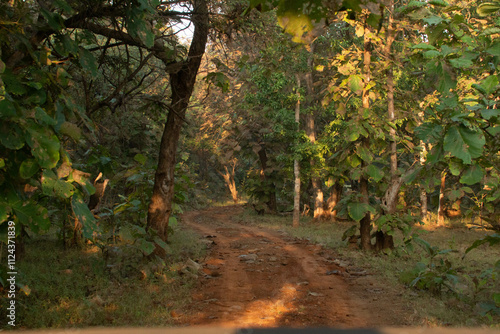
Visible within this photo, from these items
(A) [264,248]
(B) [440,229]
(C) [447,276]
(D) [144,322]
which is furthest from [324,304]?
(B) [440,229]

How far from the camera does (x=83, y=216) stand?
3428mm

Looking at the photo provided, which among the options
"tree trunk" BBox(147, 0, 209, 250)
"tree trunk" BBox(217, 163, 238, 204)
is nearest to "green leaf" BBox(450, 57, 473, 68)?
"tree trunk" BBox(147, 0, 209, 250)

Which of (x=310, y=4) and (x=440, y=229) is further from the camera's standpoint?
(x=440, y=229)

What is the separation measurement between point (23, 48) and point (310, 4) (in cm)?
350

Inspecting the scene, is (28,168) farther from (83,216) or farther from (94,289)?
(94,289)

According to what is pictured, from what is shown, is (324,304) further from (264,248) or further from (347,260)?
(264,248)

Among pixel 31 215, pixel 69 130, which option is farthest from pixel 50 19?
pixel 31 215

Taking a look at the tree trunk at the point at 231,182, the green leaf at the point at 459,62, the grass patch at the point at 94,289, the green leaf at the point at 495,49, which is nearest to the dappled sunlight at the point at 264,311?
the grass patch at the point at 94,289

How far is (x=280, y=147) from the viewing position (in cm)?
2098

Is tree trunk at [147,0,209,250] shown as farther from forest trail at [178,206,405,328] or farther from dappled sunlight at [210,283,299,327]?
dappled sunlight at [210,283,299,327]

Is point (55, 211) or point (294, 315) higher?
point (55, 211)

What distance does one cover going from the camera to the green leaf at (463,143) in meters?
3.39

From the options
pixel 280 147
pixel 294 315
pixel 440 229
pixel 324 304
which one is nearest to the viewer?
pixel 294 315

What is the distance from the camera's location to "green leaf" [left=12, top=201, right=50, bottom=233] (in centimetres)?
327
